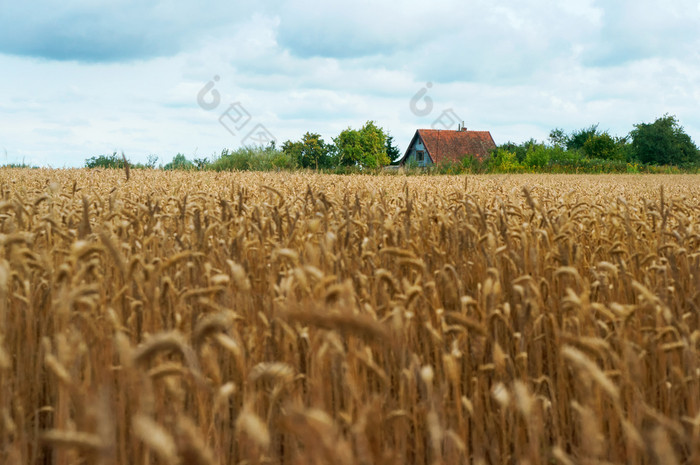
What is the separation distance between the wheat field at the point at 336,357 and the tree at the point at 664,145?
2631 inches

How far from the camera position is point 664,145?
2527 inches

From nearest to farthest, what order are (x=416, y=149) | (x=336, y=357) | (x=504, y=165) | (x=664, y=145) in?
(x=336, y=357)
(x=504, y=165)
(x=416, y=149)
(x=664, y=145)

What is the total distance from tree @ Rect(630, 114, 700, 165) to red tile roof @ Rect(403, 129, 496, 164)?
65.4 ft

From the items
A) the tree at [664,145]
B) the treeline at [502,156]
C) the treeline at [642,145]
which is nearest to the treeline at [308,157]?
the treeline at [502,156]

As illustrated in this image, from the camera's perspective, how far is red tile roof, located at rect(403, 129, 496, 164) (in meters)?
52.2

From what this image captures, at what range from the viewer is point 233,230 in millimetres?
4453

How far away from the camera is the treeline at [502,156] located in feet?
78.9

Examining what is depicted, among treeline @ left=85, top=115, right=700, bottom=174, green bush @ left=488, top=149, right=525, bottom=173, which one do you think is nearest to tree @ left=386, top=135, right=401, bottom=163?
treeline @ left=85, top=115, right=700, bottom=174

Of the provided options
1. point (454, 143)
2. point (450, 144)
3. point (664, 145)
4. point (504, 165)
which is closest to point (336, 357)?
point (504, 165)

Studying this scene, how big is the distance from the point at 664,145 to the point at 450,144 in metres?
25.7

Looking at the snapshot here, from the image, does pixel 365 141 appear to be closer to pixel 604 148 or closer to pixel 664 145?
pixel 604 148

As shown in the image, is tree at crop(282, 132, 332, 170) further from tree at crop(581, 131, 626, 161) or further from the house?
tree at crop(581, 131, 626, 161)

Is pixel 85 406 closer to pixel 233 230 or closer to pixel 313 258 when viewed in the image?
pixel 313 258

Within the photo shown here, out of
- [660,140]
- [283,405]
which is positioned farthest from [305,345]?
[660,140]
